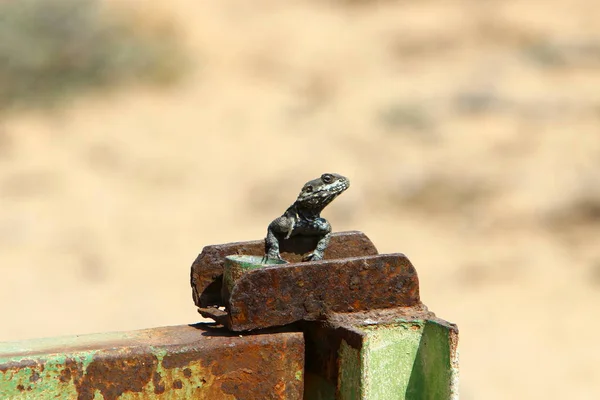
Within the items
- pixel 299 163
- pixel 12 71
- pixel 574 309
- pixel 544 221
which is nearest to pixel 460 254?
pixel 544 221

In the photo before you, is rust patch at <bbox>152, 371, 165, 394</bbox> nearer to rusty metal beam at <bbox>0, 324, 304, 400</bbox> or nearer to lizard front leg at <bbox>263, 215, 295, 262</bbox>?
rusty metal beam at <bbox>0, 324, 304, 400</bbox>

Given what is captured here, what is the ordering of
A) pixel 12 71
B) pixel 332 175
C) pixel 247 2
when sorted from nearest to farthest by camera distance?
pixel 332 175 → pixel 12 71 → pixel 247 2

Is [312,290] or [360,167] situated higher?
[360,167]

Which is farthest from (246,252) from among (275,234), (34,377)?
(34,377)

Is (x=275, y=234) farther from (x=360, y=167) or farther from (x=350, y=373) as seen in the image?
(x=360, y=167)

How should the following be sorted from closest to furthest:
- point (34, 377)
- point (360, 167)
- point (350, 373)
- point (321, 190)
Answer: point (34, 377) → point (350, 373) → point (321, 190) → point (360, 167)

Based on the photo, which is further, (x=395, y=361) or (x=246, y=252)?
(x=246, y=252)

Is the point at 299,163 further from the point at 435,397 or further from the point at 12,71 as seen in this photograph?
the point at 435,397
